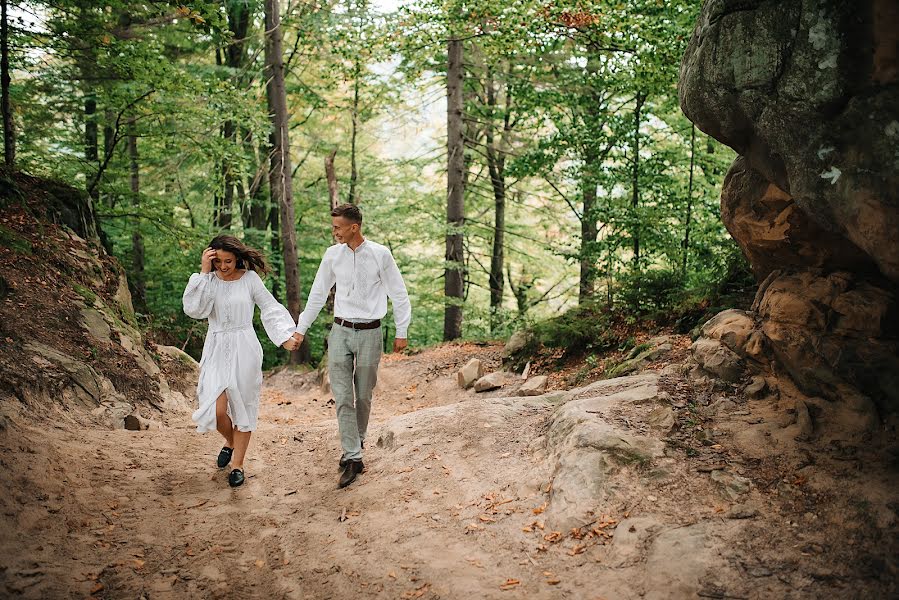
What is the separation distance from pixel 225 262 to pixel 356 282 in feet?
3.96

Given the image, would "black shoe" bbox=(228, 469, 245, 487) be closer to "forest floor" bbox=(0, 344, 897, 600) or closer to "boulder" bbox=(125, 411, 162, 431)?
"forest floor" bbox=(0, 344, 897, 600)

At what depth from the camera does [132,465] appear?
5.15 m

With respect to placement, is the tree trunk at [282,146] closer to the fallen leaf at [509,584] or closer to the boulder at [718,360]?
the boulder at [718,360]

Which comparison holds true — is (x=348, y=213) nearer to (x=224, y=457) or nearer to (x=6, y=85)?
(x=224, y=457)

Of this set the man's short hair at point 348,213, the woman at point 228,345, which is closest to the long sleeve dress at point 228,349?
the woman at point 228,345

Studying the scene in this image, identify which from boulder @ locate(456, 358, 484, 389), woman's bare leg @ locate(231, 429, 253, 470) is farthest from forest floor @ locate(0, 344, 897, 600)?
boulder @ locate(456, 358, 484, 389)

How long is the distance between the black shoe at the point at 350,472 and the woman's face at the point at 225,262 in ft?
6.88

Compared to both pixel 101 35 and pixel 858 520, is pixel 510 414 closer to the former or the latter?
pixel 858 520

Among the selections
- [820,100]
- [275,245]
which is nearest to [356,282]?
[820,100]

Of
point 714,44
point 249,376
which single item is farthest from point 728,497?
point 249,376

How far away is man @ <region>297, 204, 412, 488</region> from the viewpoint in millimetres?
5312

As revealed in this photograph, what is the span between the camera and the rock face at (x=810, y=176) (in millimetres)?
3361

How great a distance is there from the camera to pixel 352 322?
17.5 ft

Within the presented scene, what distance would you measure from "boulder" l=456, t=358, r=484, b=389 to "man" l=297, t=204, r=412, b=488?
12.4ft
